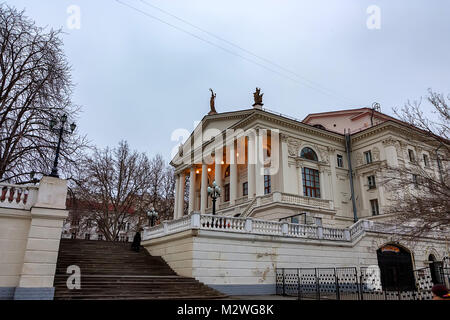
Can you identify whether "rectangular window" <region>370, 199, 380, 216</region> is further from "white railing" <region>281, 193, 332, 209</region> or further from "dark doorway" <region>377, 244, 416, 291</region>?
"dark doorway" <region>377, 244, 416, 291</region>

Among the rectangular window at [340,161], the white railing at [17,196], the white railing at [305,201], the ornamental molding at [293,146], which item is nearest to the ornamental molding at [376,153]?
the rectangular window at [340,161]

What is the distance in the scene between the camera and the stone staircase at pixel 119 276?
1262cm

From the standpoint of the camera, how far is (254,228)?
18.5 meters

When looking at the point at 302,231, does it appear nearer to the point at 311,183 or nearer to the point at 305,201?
the point at 305,201

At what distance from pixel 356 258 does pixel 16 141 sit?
21446 mm

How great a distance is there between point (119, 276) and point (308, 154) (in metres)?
24.9

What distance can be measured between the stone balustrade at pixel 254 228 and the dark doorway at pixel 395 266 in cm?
201

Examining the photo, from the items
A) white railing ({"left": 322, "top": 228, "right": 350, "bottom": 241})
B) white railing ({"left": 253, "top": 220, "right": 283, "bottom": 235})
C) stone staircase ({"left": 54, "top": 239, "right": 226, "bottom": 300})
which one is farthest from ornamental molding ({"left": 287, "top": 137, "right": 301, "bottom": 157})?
stone staircase ({"left": 54, "top": 239, "right": 226, "bottom": 300})

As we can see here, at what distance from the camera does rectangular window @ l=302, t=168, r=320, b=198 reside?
32.7 meters

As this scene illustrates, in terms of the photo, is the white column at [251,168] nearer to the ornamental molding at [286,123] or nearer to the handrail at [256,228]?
the ornamental molding at [286,123]

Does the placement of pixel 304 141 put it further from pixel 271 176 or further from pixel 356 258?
pixel 356 258

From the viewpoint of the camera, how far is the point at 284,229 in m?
19.5

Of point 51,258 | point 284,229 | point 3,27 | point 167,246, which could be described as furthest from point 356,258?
point 3,27

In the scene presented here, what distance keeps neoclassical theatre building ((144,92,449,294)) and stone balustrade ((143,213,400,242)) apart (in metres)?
0.06
